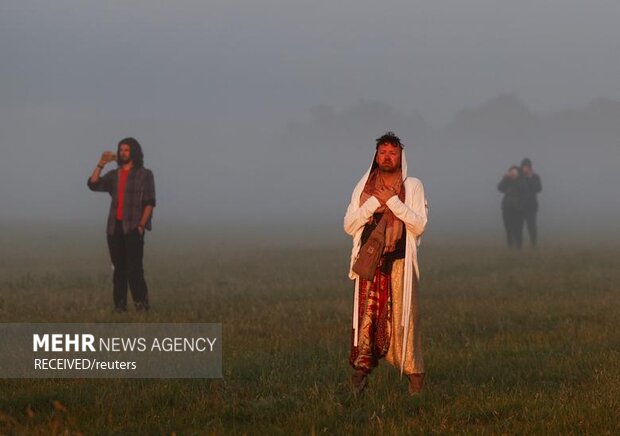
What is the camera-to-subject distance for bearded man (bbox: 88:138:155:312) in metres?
14.1

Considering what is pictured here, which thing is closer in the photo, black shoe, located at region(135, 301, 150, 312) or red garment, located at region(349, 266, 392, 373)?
red garment, located at region(349, 266, 392, 373)

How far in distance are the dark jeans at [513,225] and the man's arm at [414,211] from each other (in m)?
22.4

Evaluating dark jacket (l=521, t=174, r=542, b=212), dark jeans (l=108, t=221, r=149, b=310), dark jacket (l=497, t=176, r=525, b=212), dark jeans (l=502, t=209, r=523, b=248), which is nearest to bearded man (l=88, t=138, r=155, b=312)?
dark jeans (l=108, t=221, r=149, b=310)

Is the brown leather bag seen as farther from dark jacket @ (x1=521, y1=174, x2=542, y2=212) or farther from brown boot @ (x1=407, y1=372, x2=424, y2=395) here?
dark jacket @ (x1=521, y1=174, x2=542, y2=212)

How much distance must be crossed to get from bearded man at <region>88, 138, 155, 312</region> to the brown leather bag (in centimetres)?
637

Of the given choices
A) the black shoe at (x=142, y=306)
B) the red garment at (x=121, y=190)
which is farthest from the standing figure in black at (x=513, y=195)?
the red garment at (x=121, y=190)

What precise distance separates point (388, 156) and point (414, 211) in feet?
1.59

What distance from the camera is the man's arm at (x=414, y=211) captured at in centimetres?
820

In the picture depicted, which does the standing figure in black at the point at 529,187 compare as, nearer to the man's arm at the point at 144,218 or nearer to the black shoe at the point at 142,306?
the black shoe at the point at 142,306

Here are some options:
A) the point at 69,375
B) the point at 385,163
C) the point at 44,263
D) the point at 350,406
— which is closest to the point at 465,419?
the point at 350,406

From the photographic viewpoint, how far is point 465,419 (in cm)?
766

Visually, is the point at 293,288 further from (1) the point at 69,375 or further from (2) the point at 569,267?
(1) the point at 69,375

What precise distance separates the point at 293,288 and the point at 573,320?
6.75 m

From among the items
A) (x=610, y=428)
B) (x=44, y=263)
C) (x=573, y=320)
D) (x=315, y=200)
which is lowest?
(x=610, y=428)
